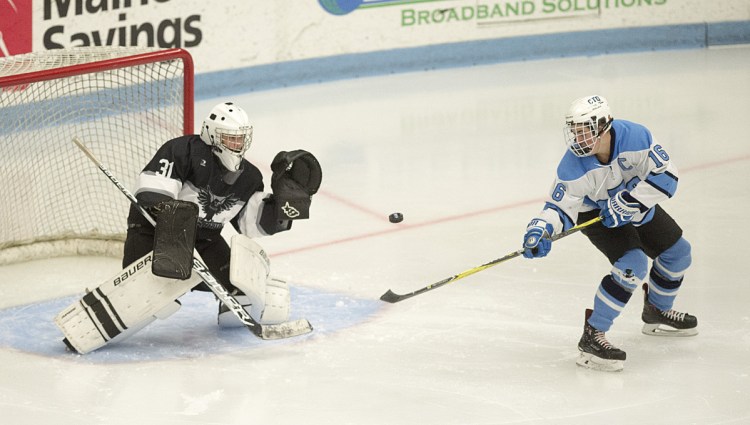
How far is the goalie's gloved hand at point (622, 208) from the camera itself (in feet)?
12.8

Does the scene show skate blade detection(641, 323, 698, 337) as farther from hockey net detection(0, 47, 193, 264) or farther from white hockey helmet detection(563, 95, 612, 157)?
hockey net detection(0, 47, 193, 264)

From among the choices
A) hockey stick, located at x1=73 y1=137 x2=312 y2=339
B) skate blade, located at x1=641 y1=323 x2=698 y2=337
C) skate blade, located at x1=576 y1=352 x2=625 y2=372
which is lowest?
skate blade, located at x1=576 y1=352 x2=625 y2=372

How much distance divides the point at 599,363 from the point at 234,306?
3.93 ft

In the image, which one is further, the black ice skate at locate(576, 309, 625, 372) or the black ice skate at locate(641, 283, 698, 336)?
the black ice skate at locate(641, 283, 698, 336)

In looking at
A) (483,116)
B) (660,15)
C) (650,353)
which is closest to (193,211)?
(650,353)

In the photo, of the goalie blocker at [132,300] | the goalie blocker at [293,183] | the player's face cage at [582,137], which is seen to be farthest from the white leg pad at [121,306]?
the player's face cage at [582,137]

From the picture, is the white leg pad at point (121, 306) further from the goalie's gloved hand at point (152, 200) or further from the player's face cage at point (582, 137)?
the player's face cage at point (582, 137)

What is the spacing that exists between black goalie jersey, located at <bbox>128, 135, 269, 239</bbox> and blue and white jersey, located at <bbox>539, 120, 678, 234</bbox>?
99 cm

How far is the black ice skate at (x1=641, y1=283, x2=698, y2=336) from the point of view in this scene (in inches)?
170

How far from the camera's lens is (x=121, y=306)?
4.06 m

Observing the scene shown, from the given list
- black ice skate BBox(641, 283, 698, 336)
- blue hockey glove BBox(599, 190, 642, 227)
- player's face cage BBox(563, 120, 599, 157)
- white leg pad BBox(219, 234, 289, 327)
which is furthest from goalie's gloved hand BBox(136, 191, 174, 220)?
black ice skate BBox(641, 283, 698, 336)

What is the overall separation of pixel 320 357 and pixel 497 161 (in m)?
2.95

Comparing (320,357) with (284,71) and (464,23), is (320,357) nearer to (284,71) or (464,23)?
(284,71)

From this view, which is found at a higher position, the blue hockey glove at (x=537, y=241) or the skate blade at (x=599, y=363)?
the blue hockey glove at (x=537, y=241)
